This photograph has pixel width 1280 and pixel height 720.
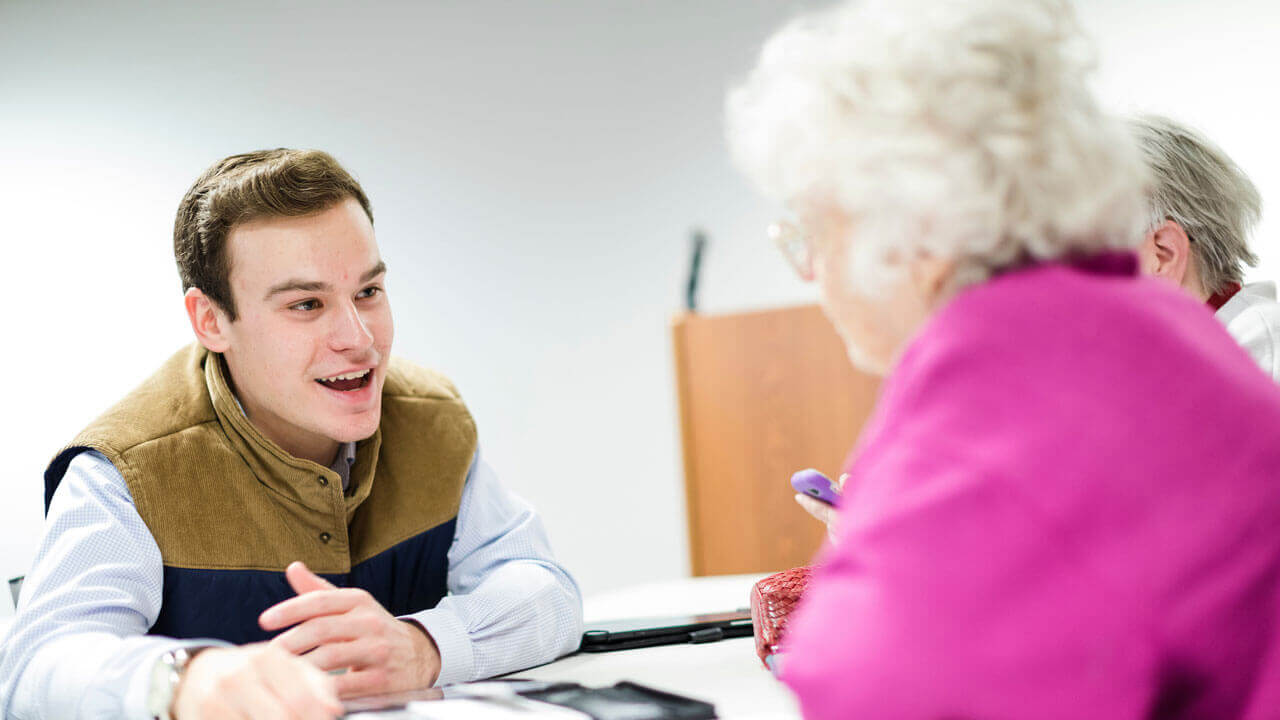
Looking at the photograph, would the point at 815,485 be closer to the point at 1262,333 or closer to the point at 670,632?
the point at 670,632

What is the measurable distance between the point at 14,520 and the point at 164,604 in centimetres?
251

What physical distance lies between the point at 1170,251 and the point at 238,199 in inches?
54.3

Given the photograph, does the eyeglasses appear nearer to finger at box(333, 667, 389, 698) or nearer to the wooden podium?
finger at box(333, 667, 389, 698)

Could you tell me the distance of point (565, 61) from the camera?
376cm

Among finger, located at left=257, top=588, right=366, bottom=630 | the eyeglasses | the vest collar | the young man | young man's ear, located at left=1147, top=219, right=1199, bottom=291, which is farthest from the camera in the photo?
young man's ear, located at left=1147, top=219, right=1199, bottom=291

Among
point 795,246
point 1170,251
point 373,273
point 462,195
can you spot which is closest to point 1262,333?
point 1170,251

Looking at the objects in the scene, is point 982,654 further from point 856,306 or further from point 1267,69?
point 1267,69

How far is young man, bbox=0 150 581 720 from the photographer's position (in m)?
1.17

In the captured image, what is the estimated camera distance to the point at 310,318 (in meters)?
1.44

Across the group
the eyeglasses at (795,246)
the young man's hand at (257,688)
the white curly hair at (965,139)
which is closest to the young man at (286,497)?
the young man's hand at (257,688)

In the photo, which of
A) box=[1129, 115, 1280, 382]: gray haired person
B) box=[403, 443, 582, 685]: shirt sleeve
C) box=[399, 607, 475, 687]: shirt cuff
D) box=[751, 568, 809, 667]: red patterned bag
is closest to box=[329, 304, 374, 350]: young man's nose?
box=[403, 443, 582, 685]: shirt sleeve

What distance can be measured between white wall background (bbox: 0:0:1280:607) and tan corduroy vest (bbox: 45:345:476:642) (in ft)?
7.12

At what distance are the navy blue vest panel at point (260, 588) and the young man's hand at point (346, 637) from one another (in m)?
0.28

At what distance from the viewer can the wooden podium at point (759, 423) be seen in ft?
9.69
